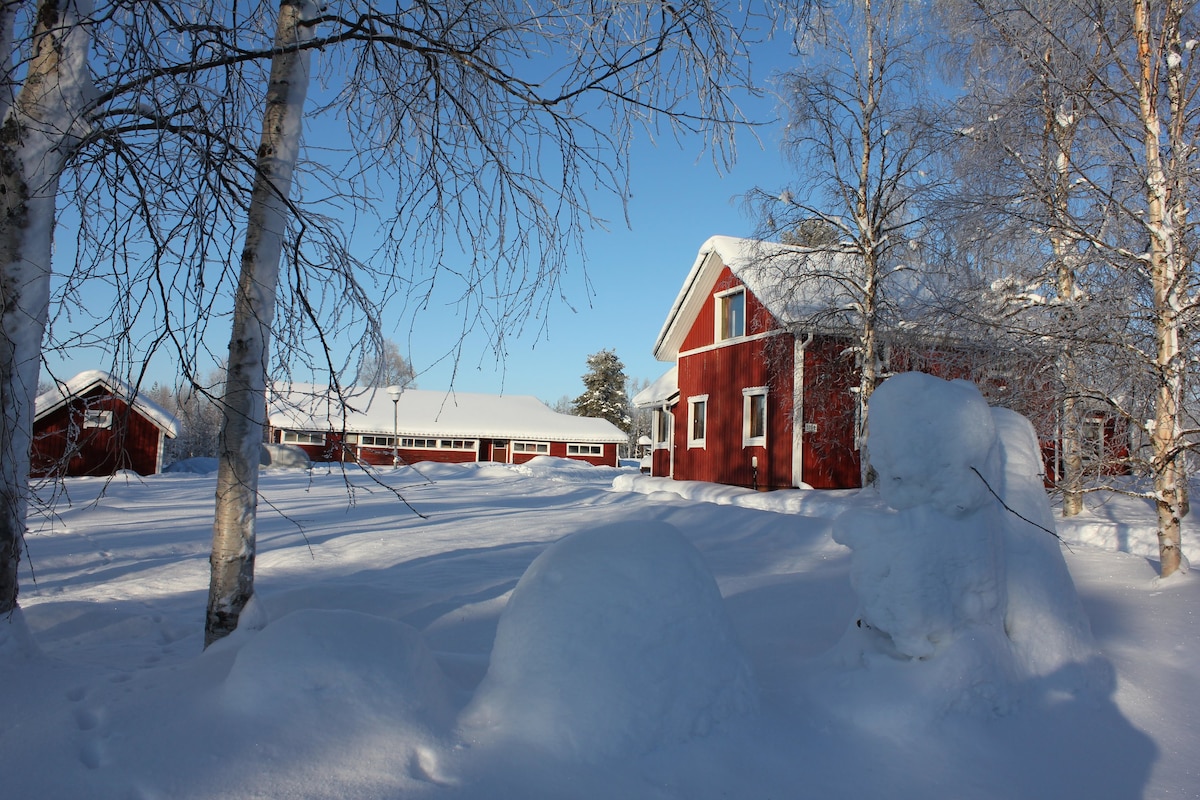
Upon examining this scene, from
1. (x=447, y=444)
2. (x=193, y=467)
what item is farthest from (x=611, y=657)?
(x=447, y=444)

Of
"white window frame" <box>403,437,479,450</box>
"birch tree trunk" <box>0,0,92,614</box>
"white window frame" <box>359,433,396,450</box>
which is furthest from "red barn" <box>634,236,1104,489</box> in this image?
"white window frame" <box>359,433,396,450</box>

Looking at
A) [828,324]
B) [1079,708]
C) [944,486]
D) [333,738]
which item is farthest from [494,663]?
[828,324]

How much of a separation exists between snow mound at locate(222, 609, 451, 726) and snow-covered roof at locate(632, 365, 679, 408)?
18209 millimetres

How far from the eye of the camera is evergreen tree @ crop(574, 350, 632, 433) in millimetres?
50094

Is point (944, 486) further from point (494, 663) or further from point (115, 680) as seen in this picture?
point (115, 680)

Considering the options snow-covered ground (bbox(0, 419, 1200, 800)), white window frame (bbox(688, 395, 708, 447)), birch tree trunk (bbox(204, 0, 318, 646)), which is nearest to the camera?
snow-covered ground (bbox(0, 419, 1200, 800))

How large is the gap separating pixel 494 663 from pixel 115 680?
204 centimetres

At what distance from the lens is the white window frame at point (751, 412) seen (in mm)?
16344

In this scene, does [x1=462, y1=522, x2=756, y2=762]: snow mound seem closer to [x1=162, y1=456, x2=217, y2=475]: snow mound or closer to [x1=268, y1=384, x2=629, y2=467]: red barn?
[x1=162, y1=456, x2=217, y2=475]: snow mound

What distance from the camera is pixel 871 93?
12812mm

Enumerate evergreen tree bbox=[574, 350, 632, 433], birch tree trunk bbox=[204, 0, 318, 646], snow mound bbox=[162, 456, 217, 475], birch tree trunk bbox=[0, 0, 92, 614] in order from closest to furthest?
birch tree trunk bbox=[0, 0, 92, 614]
birch tree trunk bbox=[204, 0, 318, 646]
snow mound bbox=[162, 456, 217, 475]
evergreen tree bbox=[574, 350, 632, 433]

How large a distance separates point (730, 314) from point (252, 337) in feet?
49.1

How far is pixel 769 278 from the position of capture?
591 inches

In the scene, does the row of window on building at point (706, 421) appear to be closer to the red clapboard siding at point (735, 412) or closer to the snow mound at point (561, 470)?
the red clapboard siding at point (735, 412)
